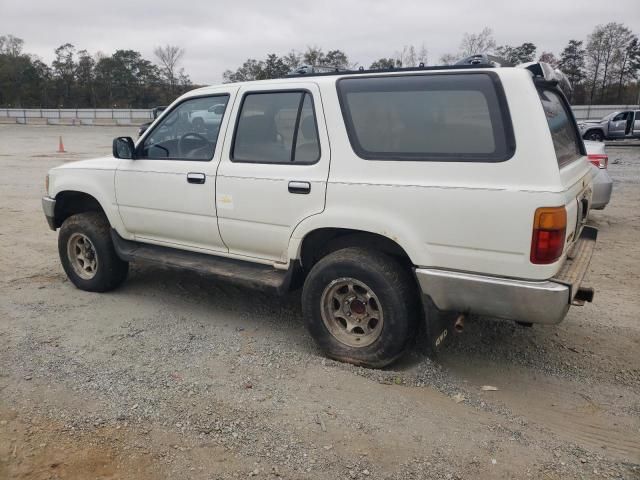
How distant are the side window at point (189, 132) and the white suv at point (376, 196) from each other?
0.04ft

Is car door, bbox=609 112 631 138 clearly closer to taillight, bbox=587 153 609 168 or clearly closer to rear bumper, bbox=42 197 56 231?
taillight, bbox=587 153 609 168

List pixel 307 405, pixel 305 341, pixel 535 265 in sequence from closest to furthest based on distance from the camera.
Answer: pixel 535 265, pixel 307 405, pixel 305 341

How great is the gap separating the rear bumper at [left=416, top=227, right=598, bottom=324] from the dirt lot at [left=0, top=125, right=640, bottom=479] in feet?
2.05

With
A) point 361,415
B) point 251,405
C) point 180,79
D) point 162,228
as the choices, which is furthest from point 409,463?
point 180,79

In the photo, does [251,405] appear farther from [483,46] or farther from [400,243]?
[483,46]

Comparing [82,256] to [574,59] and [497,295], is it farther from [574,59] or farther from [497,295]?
[574,59]

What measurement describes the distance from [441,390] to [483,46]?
166ft

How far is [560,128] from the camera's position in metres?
3.81

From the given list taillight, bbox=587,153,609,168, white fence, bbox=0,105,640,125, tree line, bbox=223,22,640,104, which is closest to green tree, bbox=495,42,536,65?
tree line, bbox=223,22,640,104

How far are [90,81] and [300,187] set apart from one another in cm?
7630

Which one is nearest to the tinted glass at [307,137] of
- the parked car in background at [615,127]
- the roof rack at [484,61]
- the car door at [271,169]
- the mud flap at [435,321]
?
the car door at [271,169]

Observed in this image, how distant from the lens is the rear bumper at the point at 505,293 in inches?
123

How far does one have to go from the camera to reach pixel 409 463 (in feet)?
9.36

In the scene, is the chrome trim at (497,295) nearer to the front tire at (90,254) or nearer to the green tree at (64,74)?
the front tire at (90,254)
